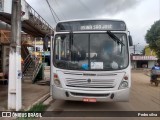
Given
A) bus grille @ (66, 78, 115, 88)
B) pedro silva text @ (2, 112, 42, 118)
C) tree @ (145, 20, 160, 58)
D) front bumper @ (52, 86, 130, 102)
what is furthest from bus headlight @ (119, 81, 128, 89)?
tree @ (145, 20, 160, 58)

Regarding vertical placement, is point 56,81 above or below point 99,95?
above

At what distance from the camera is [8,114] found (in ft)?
31.2

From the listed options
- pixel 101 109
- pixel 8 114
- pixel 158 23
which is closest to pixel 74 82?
→ pixel 101 109

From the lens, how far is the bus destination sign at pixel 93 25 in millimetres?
10750

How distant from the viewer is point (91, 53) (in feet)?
34.6

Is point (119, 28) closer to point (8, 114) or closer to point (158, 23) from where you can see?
point (8, 114)

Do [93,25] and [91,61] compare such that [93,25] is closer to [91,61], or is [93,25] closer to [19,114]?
[91,61]

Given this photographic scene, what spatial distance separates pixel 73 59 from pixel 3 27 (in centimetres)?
1258

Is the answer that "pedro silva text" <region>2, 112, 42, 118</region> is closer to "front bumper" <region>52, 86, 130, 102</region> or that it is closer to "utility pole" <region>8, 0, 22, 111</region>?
"utility pole" <region>8, 0, 22, 111</region>

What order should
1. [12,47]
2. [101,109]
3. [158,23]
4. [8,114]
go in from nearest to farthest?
[8,114]
[12,47]
[101,109]
[158,23]

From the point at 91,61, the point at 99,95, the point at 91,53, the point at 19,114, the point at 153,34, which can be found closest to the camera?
the point at 19,114

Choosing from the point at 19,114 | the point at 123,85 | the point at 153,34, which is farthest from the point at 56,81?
the point at 153,34

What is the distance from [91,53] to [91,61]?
0.29 m

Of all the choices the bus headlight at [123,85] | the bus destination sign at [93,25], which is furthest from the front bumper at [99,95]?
the bus destination sign at [93,25]
